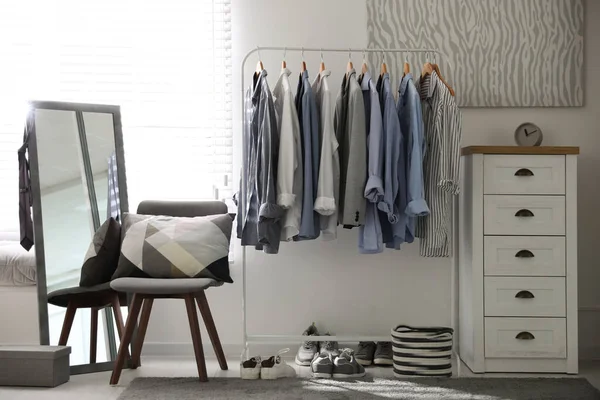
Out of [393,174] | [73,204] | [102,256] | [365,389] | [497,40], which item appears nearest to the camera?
[365,389]

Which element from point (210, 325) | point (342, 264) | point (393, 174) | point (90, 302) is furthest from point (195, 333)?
point (393, 174)

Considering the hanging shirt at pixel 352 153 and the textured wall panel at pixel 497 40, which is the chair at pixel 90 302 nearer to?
the hanging shirt at pixel 352 153

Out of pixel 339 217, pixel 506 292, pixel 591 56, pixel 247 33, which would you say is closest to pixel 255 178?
pixel 339 217

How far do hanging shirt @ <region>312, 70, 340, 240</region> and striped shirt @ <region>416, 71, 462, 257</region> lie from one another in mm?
456

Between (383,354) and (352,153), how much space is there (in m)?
1.08

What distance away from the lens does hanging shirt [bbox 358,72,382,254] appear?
138 inches

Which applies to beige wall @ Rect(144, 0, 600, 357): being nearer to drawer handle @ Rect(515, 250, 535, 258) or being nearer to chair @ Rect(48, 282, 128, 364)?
chair @ Rect(48, 282, 128, 364)

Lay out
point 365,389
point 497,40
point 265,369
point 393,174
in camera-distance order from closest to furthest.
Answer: point 365,389, point 265,369, point 393,174, point 497,40

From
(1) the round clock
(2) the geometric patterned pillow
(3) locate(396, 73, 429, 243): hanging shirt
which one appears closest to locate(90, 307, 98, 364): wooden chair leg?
(2) the geometric patterned pillow

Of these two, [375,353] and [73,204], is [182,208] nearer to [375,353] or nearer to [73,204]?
[73,204]

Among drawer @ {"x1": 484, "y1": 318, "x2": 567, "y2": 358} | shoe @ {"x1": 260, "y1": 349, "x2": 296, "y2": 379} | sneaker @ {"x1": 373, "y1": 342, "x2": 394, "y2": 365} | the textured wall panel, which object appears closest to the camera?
shoe @ {"x1": 260, "y1": 349, "x2": 296, "y2": 379}

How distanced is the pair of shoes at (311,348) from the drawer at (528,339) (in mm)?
809

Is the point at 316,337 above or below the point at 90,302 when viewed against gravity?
below

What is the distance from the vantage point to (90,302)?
3.74 metres
